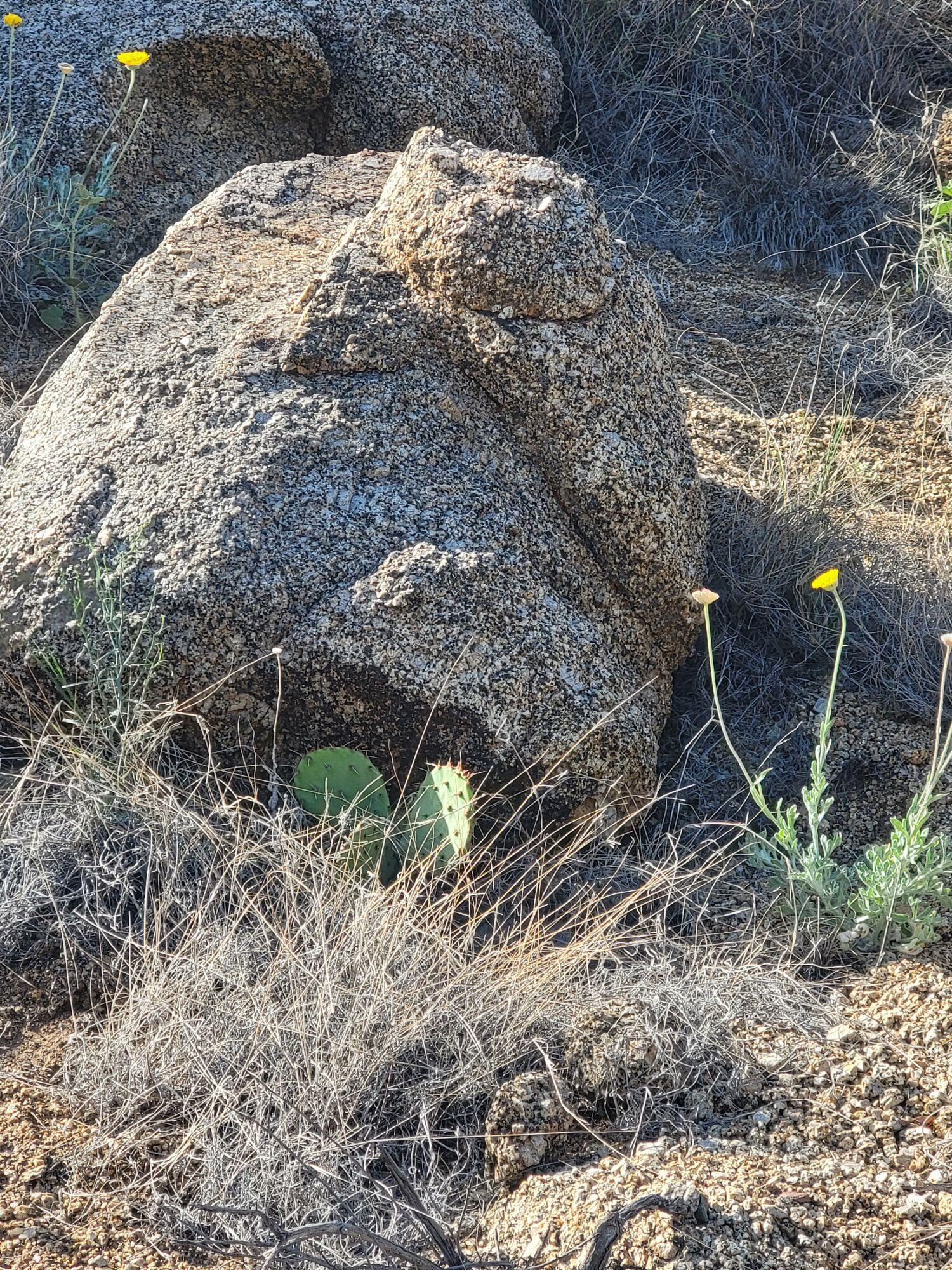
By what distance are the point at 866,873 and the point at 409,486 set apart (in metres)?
1.18

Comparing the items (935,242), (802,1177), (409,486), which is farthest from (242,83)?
(802,1177)

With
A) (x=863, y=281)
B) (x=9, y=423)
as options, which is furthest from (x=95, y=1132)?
(x=863, y=281)

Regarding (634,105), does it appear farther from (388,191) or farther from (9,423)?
(9,423)

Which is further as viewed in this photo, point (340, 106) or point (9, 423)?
point (340, 106)

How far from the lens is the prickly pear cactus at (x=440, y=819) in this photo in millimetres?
2227

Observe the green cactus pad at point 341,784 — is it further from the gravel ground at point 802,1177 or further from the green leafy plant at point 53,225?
the green leafy plant at point 53,225

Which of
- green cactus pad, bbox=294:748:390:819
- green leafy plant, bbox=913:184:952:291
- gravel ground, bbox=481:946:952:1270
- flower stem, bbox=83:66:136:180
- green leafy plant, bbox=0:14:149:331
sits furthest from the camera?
green leafy plant, bbox=913:184:952:291

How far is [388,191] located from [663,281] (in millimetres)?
1778

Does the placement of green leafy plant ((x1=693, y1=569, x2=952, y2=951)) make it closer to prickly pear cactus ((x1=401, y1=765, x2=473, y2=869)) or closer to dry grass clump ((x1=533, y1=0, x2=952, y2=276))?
prickly pear cactus ((x1=401, y1=765, x2=473, y2=869))

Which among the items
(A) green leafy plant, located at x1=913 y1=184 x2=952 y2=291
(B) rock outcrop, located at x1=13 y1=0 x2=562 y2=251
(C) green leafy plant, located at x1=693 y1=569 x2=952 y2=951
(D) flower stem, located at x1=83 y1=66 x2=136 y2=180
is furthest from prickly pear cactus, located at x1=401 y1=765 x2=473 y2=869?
(A) green leafy plant, located at x1=913 y1=184 x2=952 y2=291

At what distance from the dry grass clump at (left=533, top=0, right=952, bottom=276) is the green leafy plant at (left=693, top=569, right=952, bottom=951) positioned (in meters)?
2.90

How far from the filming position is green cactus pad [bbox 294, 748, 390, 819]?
2.36 m

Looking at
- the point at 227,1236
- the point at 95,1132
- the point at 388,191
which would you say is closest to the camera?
the point at 227,1236

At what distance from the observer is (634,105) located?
15.7ft
